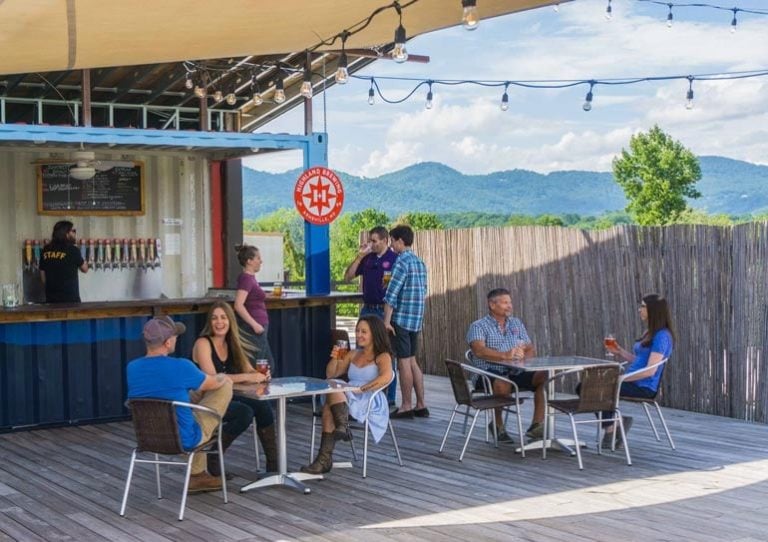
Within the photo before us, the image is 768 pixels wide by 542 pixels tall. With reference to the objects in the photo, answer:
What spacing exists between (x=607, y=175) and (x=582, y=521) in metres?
96.9

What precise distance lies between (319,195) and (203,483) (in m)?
4.46

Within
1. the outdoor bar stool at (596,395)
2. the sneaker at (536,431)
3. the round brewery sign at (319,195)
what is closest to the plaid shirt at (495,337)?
the sneaker at (536,431)

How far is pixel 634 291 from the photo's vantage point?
10414mm

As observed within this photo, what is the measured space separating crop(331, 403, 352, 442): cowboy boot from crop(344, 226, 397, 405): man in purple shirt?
106 inches

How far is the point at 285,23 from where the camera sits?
5.46m

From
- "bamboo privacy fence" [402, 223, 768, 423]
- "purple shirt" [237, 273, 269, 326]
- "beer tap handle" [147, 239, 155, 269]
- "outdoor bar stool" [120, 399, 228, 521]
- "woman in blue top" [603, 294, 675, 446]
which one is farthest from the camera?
"beer tap handle" [147, 239, 155, 269]

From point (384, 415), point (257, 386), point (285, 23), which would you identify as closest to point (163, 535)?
point (257, 386)

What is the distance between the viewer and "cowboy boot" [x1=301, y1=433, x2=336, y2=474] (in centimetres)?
715

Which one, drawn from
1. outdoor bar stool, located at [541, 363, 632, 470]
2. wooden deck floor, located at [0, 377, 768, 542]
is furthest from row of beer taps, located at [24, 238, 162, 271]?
outdoor bar stool, located at [541, 363, 632, 470]

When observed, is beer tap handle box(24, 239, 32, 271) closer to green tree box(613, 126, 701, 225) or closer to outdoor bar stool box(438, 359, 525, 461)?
outdoor bar stool box(438, 359, 525, 461)

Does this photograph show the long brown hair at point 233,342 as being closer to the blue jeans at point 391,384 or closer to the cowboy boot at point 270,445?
the cowboy boot at point 270,445

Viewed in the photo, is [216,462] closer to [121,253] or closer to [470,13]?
[470,13]

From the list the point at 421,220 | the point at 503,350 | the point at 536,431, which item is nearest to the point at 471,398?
the point at 503,350

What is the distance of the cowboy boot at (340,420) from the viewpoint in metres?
7.18
